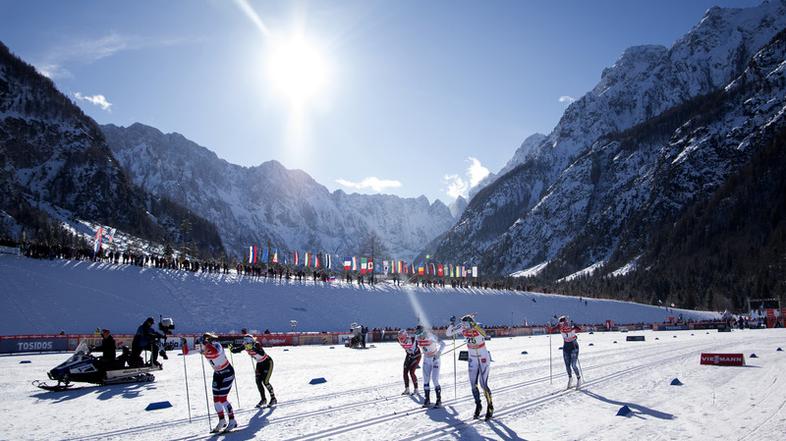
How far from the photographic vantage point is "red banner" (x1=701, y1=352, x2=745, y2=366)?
2195 centimetres

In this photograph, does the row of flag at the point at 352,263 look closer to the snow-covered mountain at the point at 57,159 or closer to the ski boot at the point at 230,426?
the ski boot at the point at 230,426

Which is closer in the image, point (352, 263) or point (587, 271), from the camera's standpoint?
point (352, 263)

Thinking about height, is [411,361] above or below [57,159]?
below

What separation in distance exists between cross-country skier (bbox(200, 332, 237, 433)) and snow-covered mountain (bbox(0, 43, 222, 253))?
126738 millimetres

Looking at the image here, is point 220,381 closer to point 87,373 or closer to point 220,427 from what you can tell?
point 220,427

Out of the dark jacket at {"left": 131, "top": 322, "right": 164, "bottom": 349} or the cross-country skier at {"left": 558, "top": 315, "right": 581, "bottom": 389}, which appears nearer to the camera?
the cross-country skier at {"left": 558, "top": 315, "right": 581, "bottom": 389}

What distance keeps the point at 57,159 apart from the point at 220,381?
15830cm

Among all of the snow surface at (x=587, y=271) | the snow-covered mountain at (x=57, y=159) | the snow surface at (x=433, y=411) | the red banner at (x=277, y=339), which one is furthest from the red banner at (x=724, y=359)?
the snow surface at (x=587, y=271)

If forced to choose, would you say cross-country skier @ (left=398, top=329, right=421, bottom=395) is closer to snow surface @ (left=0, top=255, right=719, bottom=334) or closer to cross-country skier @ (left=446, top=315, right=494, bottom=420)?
cross-country skier @ (left=446, top=315, right=494, bottom=420)

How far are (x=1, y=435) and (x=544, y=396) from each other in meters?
13.1

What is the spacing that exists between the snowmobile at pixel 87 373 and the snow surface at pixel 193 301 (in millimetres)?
25904

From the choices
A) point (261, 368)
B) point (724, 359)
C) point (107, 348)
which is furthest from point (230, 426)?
point (724, 359)

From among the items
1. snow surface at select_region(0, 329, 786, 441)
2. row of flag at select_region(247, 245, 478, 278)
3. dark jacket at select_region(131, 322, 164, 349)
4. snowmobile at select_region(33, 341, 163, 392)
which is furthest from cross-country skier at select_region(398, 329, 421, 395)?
row of flag at select_region(247, 245, 478, 278)

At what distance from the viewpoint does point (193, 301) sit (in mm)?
49875
